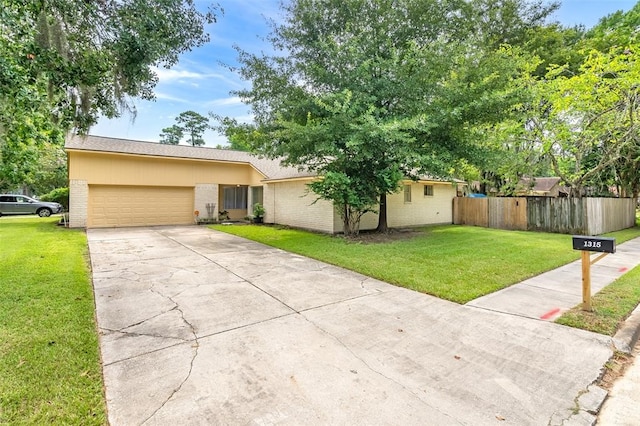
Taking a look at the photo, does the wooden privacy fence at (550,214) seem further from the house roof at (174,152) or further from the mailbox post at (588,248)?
the mailbox post at (588,248)

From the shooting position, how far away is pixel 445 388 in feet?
8.64

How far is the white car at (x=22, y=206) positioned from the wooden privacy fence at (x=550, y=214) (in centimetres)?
2548

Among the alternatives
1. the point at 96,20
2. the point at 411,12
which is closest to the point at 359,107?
the point at 411,12

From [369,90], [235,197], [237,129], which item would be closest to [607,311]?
[369,90]

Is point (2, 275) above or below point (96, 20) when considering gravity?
below

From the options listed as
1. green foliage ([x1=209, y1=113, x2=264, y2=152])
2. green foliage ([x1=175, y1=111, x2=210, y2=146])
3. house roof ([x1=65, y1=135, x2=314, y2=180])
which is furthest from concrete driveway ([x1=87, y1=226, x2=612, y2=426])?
green foliage ([x1=175, y1=111, x2=210, y2=146])

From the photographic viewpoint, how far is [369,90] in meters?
9.90

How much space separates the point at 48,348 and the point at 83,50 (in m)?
4.38

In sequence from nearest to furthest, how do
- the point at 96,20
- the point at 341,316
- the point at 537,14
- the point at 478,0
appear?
the point at 341,316, the point at 96,20, the point at 478,0, the point at 537,14

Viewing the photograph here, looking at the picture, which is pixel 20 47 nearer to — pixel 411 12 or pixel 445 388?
pixel 445 388

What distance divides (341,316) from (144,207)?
14279 millimetres

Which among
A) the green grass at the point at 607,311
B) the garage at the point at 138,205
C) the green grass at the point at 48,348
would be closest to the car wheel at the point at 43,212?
the garage at the point at 138,205

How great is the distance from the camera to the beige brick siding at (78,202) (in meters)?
13.3

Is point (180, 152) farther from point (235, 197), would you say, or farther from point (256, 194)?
point (256, 194)
